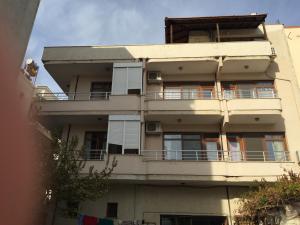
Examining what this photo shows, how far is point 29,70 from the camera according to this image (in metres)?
15.1

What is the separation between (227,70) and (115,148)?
26.3 ft

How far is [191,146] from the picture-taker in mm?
17766

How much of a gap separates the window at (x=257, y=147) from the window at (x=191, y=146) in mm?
886

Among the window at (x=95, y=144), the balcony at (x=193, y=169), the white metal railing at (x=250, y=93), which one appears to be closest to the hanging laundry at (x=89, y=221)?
the balcony at (x=193, y=169)

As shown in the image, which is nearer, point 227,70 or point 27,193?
point 27,193

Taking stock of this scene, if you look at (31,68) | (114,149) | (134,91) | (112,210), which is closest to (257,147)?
(134,91)

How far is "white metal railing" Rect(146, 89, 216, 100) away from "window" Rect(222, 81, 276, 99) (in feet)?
3.00

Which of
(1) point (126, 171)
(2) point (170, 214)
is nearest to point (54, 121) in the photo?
(1) point (126, 171)

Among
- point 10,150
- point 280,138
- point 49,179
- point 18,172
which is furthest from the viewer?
point 280,138

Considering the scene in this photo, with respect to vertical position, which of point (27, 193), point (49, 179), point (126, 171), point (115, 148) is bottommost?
point (27, 193)

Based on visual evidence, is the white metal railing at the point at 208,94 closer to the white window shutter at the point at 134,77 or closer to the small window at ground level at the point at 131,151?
the white window shutter at the point at 134,77

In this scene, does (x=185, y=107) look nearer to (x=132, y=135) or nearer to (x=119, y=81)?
(x=132, y=135)

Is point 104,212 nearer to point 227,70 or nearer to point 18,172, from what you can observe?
point 18,172

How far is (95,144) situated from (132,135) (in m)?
2.72
